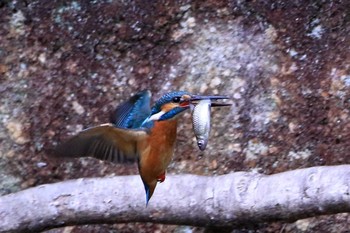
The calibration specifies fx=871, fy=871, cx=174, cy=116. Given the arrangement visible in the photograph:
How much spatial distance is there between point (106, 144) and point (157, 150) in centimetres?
19

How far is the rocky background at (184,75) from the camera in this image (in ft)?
12.9

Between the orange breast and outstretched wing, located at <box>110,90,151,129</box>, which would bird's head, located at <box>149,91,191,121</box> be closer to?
the orange breast

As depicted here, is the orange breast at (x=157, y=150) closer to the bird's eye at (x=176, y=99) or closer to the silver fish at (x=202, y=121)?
the bird's eye at (x=176, y=99)

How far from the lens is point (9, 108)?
158 inches

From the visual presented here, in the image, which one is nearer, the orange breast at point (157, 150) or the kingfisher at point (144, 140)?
the kingfisher at point (144, 140)

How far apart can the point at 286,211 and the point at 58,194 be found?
35.2 inches

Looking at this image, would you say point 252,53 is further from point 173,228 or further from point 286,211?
point 286,211

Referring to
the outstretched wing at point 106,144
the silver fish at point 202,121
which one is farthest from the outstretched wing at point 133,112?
the silver fish at point 202,121

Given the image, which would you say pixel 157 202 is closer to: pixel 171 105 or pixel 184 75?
pixel 171 105

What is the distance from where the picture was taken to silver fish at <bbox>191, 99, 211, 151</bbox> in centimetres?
283

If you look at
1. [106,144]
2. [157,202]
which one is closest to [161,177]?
[157,202]

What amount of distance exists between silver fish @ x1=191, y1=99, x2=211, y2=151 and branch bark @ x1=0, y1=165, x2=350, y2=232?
0.37 metres

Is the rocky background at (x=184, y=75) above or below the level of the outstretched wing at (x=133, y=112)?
below

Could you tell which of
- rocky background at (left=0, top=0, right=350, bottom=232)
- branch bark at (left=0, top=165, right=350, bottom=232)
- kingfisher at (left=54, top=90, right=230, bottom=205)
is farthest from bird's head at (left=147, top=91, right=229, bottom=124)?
rocky background at (left=0, top=0, right=350, bottom=232)
